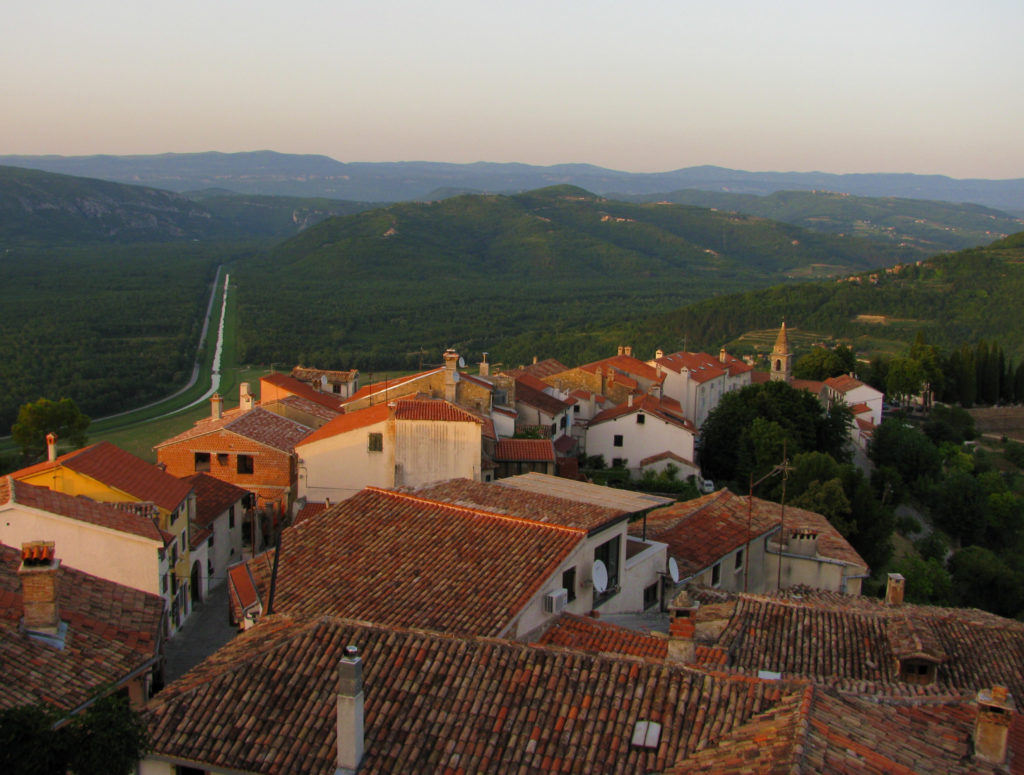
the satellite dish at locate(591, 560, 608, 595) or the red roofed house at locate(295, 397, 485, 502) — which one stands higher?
the satellite dish at locate(591, 560, 608, 595)

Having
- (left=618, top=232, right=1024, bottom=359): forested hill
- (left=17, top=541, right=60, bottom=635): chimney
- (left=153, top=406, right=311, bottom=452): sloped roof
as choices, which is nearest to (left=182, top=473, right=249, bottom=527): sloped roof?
(left=153, top=406, right=311, bottom=452): sloped roof

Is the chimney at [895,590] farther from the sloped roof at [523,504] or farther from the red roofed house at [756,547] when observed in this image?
the sloped roof at [523,504]

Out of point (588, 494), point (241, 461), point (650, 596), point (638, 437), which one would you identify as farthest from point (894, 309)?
point (650, 596)

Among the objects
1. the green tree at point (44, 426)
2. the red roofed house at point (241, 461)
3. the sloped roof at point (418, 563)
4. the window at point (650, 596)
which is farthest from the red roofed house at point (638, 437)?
the sloped roof at point (418, 563)

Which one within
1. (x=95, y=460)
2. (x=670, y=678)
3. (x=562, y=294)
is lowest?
(x=562, y=294)

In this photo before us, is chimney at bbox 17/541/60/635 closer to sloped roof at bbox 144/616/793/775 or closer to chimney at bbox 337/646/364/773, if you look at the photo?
sloped roof at bbox 144/616/793/775

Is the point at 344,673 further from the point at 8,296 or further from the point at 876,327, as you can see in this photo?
the point at 8,296

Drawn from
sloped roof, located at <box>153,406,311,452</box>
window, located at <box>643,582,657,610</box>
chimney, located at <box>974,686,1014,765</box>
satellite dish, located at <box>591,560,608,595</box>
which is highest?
chimney, located at <box>974,686,1014,765</box>

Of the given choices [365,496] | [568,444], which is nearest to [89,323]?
[568,444]
